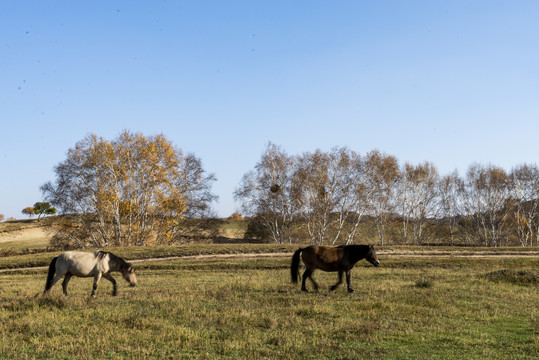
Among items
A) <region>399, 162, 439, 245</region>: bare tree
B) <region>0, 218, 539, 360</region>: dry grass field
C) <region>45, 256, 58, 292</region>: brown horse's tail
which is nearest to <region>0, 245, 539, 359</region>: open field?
<region>0, 218, 539, 360</region>: dry grass field

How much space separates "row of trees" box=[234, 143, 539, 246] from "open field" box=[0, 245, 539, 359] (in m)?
35.1

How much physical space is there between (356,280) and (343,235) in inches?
1768

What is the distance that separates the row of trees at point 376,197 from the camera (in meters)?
52.7

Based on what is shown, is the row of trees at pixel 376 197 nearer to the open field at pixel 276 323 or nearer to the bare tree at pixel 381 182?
the bare tree at pixel 381 182

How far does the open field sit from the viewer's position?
8.59 metres

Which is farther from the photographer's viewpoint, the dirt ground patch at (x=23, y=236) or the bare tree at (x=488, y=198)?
the dirt ground patch at (x=23, y=236)

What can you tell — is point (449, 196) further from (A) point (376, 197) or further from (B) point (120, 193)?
(B) point (120, 193)

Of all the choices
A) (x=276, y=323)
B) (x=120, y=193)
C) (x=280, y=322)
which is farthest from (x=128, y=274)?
(x=120, y=193)

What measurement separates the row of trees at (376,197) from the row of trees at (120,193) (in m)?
11.1

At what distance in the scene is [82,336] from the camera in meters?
9.41

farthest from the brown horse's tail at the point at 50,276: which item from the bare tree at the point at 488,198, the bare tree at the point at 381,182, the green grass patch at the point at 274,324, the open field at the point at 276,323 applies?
the bare tree at the point at 488,198

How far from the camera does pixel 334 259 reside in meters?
16.1

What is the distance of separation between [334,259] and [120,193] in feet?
116

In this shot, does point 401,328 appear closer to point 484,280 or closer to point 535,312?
point 535,312
